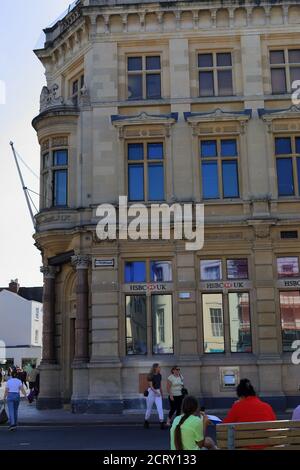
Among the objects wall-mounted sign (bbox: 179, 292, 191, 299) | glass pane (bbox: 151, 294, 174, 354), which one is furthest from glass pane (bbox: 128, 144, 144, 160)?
wall-mounted sign (bbox: 179, 292, 191, 299)

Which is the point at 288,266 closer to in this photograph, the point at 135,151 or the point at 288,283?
the point at 288,283

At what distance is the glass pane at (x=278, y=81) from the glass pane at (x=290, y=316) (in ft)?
25.1

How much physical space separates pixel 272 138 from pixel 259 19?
4.68m

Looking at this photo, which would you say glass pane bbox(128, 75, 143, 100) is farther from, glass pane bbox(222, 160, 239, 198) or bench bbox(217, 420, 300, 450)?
bench bbox(217, 420, 300, 450)

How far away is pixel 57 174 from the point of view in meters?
24.5

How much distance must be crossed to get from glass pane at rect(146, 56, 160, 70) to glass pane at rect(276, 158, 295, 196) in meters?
5.92

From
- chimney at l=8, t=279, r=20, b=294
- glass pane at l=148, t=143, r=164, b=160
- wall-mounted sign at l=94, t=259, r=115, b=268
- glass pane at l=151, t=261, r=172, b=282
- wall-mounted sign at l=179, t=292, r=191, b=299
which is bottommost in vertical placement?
wall-mounted sign at l=179, t=292, r=191, b=299

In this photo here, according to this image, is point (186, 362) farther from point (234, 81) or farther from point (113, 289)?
point (234, 81)

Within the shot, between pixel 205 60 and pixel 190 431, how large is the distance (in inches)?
757

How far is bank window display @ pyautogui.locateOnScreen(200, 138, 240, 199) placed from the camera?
75.9ft

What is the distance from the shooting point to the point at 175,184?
22.9 m

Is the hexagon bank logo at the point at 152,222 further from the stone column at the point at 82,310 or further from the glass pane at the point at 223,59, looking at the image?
the glass pane at the point at 223,59

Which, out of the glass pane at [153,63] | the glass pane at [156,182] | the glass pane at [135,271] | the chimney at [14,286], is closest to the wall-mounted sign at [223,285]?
the glass pane at [135,271]
